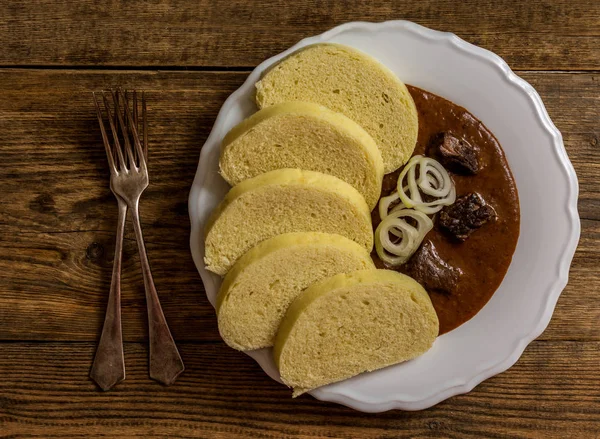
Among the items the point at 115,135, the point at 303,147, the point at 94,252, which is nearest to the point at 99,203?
the point at 94,252

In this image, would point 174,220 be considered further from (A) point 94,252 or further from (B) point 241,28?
(B) point 241,28

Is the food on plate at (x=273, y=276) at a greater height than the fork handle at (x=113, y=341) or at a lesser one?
greater

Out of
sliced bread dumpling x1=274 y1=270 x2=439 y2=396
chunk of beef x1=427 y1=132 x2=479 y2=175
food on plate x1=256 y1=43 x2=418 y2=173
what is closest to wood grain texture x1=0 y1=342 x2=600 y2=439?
sliced bread dumpling x1=274 y1=270 x2=439 y2=396

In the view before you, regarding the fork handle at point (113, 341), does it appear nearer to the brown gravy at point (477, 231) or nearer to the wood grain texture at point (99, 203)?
the wood grain texture at point (99, 203)

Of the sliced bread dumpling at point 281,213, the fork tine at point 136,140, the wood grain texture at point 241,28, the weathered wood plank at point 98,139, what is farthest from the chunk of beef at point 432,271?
the fork tine at point 136,140

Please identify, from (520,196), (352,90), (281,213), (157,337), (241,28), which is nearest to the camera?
(281,213)

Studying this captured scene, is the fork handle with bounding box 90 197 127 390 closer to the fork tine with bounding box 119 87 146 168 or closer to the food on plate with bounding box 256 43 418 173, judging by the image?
the fork tine with bounding box 119 87 146 168

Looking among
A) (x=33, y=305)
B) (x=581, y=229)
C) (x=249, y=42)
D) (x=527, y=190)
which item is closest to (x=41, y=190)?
(x=33, y=305)
